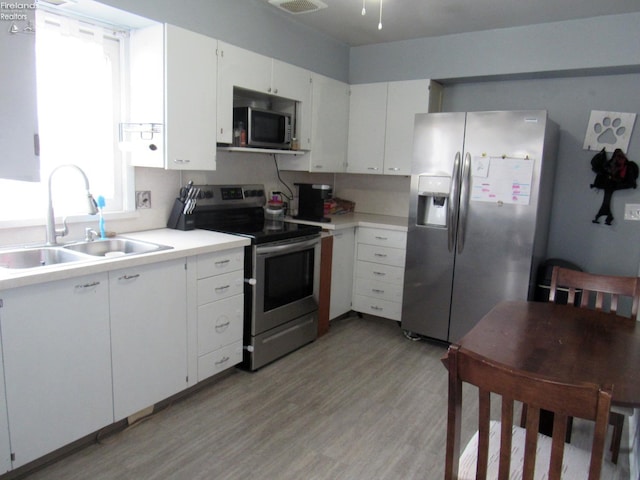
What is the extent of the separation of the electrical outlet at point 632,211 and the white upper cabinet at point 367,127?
77.2 inches

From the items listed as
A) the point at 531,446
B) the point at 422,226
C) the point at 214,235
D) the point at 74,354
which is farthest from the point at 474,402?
the point at 74,354

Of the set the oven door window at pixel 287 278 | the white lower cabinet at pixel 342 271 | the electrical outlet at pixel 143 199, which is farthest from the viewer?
the white lower cabinet at pixel 342 271

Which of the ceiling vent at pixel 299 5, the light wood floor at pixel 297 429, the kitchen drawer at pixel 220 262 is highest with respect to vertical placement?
the ceiling vent at pixel 299 5

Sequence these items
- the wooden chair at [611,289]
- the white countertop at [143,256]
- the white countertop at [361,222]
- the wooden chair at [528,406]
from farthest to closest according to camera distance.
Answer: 1. the white countertop at [361,222]
2. the wooden chair at [611,289]
3. the white countertop at [143,256]
4. the wooden chair at [528,406]

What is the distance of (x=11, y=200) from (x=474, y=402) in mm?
2863

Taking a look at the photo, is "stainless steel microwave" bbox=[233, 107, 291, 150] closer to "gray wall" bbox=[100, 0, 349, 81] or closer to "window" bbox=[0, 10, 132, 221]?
"gray wall" bbox=[100, 0, 349, 81]

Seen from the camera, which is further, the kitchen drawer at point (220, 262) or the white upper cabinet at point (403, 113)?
the white upper cabinet at point (403, 113)

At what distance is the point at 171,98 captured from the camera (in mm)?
2633

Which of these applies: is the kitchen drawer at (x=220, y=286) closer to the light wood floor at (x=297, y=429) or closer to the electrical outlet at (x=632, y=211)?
the light wood floor at (x=297, y=429)

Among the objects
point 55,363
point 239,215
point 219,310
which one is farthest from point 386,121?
point 55,363

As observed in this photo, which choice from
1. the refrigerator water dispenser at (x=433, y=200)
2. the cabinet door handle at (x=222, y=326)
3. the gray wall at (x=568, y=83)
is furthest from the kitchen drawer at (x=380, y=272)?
the cabinet door handle at (x=222, y=326)

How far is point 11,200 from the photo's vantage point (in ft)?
7.75

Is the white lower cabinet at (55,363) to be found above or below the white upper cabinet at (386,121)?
below

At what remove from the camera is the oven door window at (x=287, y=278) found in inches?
120
